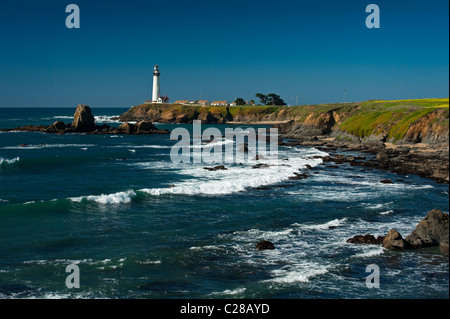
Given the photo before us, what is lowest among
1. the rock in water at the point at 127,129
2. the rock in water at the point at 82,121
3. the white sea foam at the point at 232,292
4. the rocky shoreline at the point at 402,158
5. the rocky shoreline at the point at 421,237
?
the white sea foam at the point at 232,292

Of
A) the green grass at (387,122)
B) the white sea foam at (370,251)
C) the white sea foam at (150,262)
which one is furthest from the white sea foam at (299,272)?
the green grass at (387,122)

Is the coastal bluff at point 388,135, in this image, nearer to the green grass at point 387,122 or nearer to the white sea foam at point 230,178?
the green grass at point 387,122

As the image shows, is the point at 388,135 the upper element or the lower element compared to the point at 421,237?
upper

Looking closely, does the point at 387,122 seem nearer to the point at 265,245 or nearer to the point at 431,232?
the point at 431,232

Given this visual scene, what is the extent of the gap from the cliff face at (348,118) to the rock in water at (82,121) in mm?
42678

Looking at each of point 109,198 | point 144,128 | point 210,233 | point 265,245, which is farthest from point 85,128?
point 265,245

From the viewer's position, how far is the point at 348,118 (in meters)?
84.4

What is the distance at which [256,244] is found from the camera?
19.0m

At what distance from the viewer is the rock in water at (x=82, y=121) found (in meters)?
93.9

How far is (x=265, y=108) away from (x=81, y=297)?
134 m

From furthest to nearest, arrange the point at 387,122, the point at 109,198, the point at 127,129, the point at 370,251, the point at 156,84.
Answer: the point at 156,84 < the point at 127,129 < the point at 387,122 < the point at 109,198 < the point at 370,251

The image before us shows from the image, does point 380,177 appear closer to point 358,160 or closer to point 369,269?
point 358,160

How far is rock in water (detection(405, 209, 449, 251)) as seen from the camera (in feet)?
A: 60.3

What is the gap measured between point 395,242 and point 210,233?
26.9 feet
